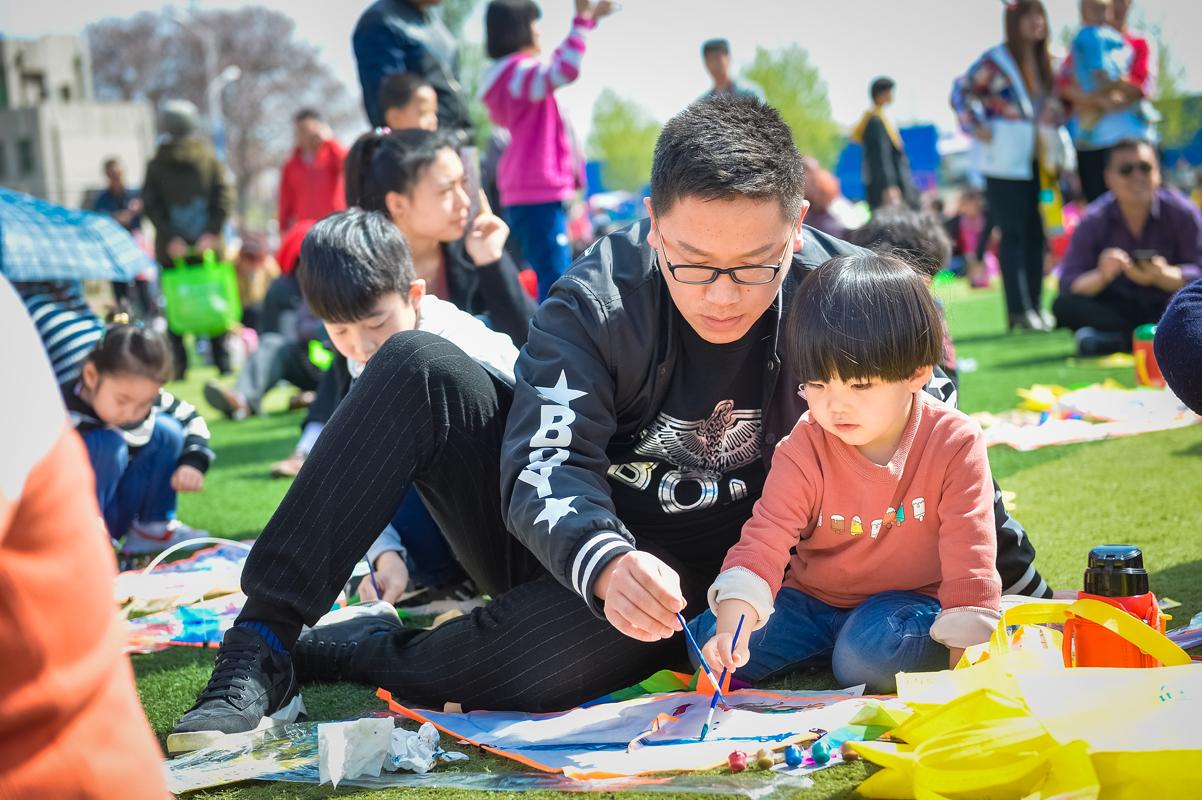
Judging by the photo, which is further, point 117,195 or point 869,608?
point 117,195

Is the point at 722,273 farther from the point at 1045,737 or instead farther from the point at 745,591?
the point at 1045,737

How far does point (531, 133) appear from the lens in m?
5.83

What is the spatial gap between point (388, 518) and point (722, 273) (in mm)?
779

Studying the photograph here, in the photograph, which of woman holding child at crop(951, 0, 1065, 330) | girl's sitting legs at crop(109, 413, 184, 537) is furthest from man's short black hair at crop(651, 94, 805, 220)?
woman holding child at crop(951, 0, 1065, 330)

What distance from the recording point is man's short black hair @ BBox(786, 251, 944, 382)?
203 centimetres

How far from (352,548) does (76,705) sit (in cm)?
122

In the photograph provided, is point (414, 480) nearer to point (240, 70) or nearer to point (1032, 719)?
point (1032, 719)

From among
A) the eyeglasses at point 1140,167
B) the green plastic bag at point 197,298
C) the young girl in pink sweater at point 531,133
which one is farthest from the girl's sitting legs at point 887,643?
the green plastic bag at point 197,298

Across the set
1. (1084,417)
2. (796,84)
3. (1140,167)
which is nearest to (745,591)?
(1084,417)

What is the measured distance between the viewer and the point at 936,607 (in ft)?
7.07

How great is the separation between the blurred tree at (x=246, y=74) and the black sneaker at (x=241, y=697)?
43.5 m

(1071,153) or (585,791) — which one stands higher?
(1071,153)

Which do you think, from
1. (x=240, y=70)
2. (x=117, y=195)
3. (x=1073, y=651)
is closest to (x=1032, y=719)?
(x=1073, y=651)

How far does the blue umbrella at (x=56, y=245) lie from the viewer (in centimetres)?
487
